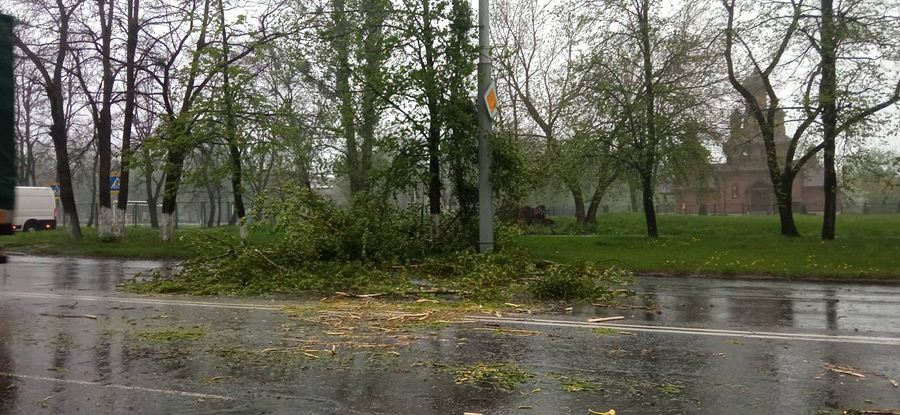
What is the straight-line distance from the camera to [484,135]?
14.3 meters

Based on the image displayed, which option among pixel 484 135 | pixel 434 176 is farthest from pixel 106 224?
pixel 484 135

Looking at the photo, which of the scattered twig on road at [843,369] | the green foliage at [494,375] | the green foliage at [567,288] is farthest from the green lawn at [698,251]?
the scattered twig on road at [843,369]

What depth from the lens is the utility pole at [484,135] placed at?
1396cm

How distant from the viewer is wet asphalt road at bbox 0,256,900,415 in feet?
15.8

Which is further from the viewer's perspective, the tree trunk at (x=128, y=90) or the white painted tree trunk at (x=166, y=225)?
the white painted tree trunk at (x=166, y=225)

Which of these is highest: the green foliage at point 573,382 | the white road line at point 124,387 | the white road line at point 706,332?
the white road line at point 706,332

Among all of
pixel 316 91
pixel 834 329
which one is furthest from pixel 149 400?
pixel 316 91

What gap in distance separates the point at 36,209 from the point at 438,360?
35696mm

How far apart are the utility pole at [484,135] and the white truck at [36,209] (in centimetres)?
2929

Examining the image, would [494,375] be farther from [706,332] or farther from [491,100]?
[491,100]

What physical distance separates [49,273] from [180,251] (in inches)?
204

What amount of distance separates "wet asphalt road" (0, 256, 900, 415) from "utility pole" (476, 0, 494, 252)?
5203 millimetres

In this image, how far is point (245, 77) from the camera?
19719 millimetres

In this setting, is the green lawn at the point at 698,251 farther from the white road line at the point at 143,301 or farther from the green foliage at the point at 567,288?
the green foliage at the point at 567,288
